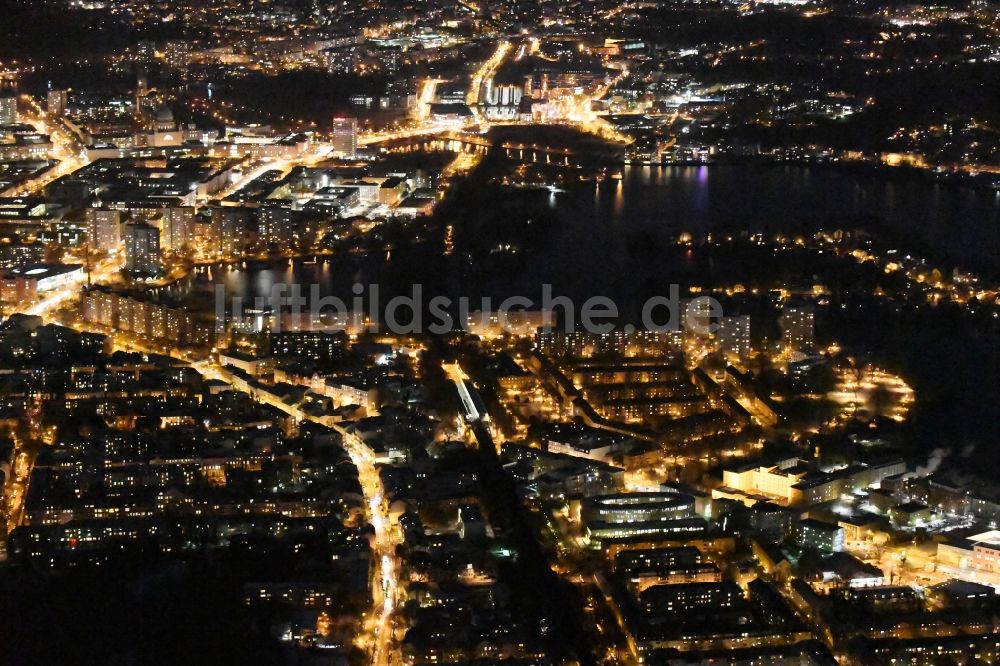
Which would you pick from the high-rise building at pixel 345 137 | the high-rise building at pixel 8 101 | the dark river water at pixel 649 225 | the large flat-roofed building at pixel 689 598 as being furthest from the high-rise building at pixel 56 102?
the large flat-roofed building at pixel 689 598

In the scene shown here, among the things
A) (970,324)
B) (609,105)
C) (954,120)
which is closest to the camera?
(970,324)

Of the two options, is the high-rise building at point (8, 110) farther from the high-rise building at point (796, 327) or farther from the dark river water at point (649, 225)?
the high-rise building at point (796, 327)

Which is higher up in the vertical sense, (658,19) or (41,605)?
(658,19)

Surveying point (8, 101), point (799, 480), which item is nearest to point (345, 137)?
point (8, 101)

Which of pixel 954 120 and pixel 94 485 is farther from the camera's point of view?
pixel 954 120

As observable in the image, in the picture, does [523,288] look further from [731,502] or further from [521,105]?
[521,105]

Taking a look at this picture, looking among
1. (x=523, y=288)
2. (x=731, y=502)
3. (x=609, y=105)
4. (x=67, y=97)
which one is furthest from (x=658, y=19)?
(x=731, y=502)
